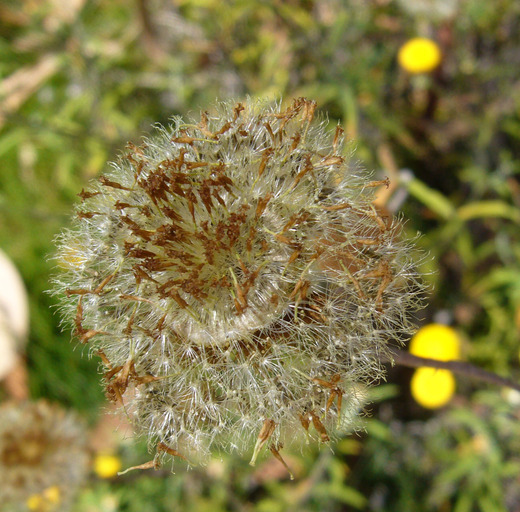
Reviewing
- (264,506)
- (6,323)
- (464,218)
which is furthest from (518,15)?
(6,323)

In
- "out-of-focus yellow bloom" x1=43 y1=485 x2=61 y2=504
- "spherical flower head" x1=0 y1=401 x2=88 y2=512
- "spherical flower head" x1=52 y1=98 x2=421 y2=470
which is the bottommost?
"out-of-focus yellow bloom" x1=43 y1=485 x2=61 y2=504

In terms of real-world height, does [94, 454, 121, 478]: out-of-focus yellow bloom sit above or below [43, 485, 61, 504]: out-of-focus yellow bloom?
below

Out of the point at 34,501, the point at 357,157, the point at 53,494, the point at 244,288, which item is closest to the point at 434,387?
the point at 357,157

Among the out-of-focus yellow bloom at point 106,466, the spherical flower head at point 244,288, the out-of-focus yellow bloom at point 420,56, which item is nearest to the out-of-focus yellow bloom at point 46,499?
the out-of-focus yellow bloom at point 106,466

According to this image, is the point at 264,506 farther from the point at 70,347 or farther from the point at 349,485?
the point at 70,347

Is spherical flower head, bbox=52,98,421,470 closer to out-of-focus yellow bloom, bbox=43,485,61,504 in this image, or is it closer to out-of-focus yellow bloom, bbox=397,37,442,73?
out-of-focus yellow bloom, bbox=43,485,61,504

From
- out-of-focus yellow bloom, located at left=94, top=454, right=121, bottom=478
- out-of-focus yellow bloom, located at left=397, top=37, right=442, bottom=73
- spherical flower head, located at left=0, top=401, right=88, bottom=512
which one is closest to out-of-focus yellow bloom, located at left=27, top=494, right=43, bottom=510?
spherical flower head, located at left=0, top=401, right=88, bottom=512
